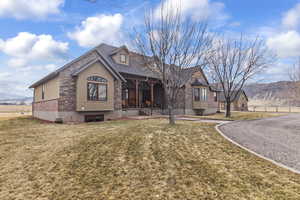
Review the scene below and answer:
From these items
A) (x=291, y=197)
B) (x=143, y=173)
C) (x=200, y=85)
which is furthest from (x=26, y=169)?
(x=200, y=85)

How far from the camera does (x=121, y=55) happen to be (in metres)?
19.5

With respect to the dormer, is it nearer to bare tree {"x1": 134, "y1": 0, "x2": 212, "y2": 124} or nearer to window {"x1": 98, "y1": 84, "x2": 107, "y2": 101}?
window {"x1": 98, "y1": 84, "x2": 107, "y2": 101}

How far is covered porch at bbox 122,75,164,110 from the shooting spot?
19.7m

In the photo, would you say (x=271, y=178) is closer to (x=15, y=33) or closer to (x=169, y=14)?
(x=169, y=14)

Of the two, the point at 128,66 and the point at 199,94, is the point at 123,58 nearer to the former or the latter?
the point at 128,66

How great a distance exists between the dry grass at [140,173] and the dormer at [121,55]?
47.3ft

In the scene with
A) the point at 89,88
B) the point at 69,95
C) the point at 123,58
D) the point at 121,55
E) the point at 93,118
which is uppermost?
the point at 121,55

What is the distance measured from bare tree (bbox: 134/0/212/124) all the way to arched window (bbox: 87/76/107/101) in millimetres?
4983

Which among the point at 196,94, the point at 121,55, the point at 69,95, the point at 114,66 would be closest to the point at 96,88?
the point at 69,95

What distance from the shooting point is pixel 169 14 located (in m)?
10.5

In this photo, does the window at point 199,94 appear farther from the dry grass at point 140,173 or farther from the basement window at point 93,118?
the dry grass at point 140,173

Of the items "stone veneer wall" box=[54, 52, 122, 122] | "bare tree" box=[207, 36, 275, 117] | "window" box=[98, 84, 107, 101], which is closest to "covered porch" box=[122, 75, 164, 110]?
"window" box=[98, 84, 107, 101]

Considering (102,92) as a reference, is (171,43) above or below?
above

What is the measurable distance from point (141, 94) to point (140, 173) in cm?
1869
